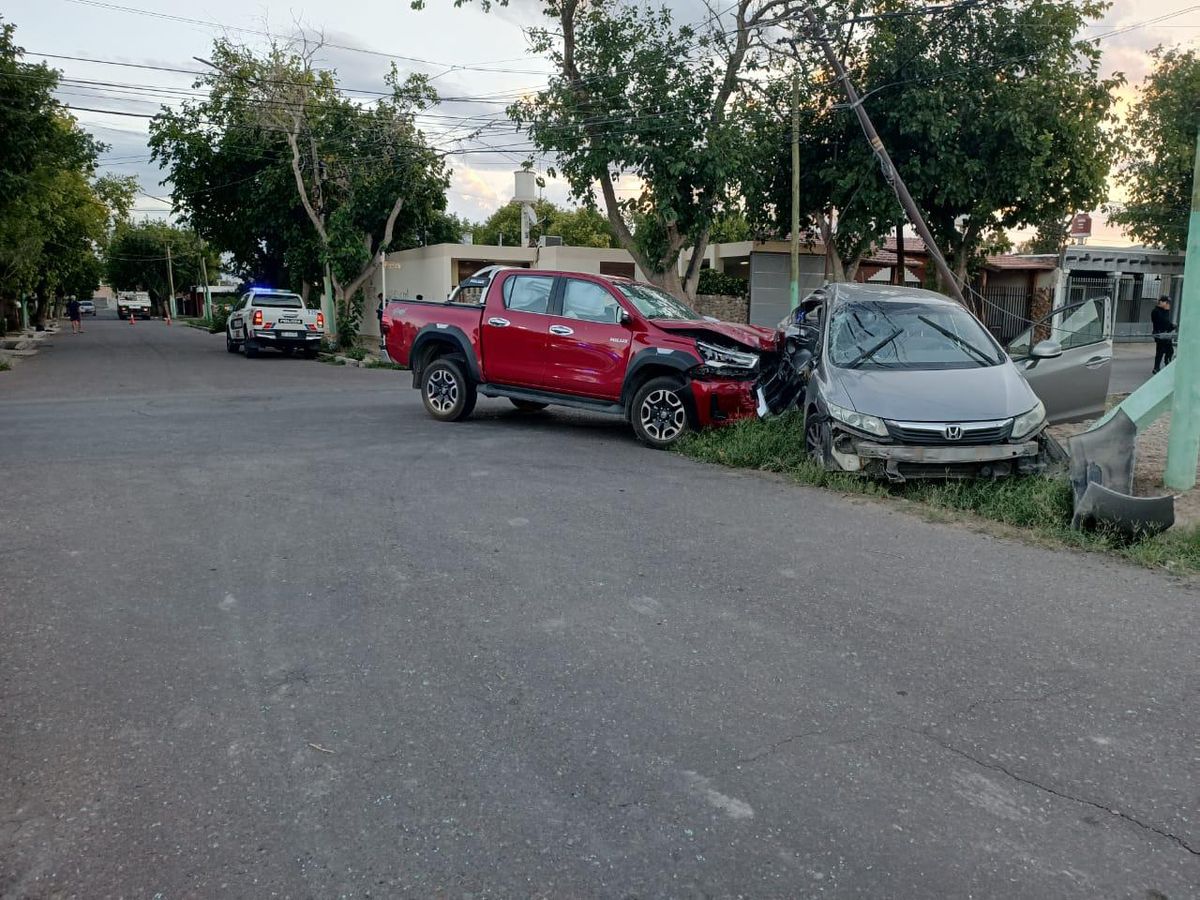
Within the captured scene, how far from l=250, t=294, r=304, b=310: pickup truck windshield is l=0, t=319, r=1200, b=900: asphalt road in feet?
69.7

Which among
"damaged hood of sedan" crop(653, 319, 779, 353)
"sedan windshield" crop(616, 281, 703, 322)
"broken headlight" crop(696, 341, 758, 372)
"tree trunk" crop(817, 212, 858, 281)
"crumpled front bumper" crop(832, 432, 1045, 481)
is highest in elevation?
"tree trunk" crop(817, 212, 858, 281)

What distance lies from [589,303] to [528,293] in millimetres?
902

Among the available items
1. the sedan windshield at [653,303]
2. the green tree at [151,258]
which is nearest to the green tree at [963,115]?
the sedan windshield at [653,303]

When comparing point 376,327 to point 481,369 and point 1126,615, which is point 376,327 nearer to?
point 481,369

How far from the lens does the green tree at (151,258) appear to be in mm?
94375

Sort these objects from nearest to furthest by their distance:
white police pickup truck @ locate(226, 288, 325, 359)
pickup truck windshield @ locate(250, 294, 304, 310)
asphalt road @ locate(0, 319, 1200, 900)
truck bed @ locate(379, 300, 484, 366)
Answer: asphalt road @ locate(0, 319, 1200, 900) < truck bed @ locate(379, 300, 484, 366) < white police pickup truck @ locate(226, 288, 325, 359) < pickup truck windshield @ locate(250, 294, 304, 310)

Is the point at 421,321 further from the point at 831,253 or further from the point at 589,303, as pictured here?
the point at 831,253

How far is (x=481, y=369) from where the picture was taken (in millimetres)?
11742

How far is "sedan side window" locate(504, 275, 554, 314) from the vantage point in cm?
1134

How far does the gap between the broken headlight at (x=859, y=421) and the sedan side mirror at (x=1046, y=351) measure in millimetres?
2288

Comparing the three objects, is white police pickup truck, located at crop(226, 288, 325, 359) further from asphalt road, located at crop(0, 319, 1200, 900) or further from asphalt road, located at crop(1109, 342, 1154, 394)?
asphalt road, located at crop(1109, 342, 1154, 394)

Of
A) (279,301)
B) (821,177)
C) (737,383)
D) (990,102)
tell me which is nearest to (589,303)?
(737,383)

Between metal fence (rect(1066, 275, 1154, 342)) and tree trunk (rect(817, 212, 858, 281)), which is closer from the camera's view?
tree trunk (rect(817, 212, 858, 281))

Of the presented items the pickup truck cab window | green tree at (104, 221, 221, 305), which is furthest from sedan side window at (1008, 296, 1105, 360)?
green tree at (104, 221, 221, 305)
